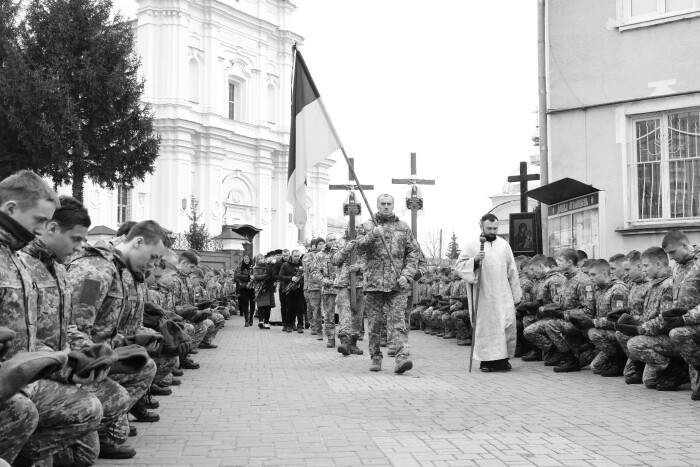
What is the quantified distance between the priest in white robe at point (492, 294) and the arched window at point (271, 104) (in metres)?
48.6

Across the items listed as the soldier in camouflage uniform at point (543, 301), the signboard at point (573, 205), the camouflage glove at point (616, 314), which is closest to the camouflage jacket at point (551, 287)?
the soldier in camouflage uniform at point (543, 301)

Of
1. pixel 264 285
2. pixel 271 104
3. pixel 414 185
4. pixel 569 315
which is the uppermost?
pixel 271 104

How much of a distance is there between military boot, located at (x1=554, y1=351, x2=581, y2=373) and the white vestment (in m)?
0.69

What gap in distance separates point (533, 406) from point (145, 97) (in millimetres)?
44967

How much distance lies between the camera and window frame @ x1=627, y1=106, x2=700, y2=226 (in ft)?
50.8

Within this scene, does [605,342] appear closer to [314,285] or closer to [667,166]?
[667,166]

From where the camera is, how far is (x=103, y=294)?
222 inches

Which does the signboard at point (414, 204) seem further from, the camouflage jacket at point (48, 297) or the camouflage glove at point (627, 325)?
the camouflage jacket at point (48, 297)

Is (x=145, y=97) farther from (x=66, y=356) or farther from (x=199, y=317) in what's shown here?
(x=66, y=356)

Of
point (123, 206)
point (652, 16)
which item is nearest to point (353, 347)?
point (652, 16)

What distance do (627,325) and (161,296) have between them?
5.50m

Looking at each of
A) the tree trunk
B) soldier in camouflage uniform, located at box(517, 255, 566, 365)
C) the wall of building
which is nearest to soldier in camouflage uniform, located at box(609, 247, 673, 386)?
soldier in camouflage uniform, located at box(517, 255, 566, 365)

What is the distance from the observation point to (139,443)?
250 inches

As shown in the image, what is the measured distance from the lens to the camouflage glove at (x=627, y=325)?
353 inches
